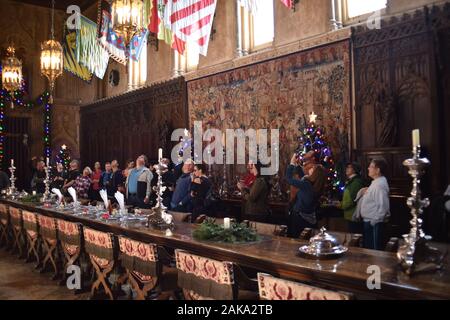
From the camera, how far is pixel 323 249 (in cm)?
309

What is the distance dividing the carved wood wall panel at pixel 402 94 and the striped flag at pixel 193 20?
302 cm

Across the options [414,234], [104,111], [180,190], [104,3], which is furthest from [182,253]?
[104,3]

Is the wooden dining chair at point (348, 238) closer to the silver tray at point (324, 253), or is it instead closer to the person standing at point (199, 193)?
the silver tray at point (324, 253)

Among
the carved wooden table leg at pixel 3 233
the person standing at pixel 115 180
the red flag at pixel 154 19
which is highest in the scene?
the red flag at pixel 154 19

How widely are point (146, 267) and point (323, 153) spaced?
5.47m

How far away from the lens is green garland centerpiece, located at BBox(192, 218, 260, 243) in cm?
369

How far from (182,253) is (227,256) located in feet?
1.51

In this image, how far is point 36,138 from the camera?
687 inches

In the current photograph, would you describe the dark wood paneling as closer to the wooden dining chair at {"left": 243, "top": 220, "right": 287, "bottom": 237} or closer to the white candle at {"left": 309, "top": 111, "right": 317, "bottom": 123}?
the white candle at {"left": 309, "top": 111, "right": 317, "bottom": 123}

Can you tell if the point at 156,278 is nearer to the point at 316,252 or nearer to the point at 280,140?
the point at 316,252

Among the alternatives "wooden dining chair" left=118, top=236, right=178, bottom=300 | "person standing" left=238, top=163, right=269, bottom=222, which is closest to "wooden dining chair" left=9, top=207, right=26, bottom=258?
"wooden dining chair" left=118, top=236, right=178, bottom=300

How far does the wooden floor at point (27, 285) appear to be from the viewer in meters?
4.94

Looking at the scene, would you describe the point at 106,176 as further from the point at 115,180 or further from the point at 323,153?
the point at 323,153

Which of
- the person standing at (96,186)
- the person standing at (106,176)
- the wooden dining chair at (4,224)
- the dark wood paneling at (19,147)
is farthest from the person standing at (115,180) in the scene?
the dark wood paneling at (19,147)
